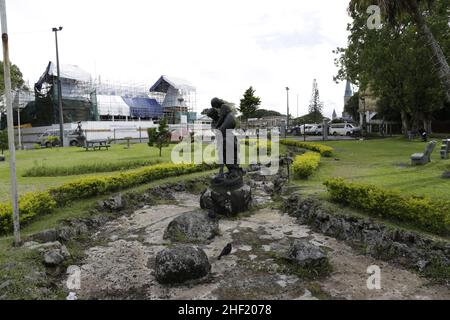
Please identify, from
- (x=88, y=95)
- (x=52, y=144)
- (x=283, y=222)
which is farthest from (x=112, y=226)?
(x=88, y=95)

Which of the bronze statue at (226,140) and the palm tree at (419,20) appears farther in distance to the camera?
the palm tree at (419,20)

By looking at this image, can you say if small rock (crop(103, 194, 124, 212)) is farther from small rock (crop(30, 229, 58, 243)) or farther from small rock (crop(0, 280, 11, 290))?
small rock (crop(0, 280, 11, 290))

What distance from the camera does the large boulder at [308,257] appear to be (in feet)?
19.2

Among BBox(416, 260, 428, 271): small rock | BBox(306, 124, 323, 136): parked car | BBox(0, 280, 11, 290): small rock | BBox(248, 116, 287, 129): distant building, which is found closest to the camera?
A: BBox(0, 280, 11, 290): small rock

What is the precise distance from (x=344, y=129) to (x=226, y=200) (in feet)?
100

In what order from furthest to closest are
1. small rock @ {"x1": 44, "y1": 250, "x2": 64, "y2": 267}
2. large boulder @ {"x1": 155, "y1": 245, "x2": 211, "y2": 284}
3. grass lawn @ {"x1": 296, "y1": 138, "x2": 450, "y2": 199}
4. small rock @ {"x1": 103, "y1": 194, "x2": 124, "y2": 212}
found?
1. small rock @ {"x1": 103, "y1": 194, "x2": 124, "y2": 212}
2. grass lawn @ {"x1": 296, "y1": 138, "x2": 450, "y2": 199}
3. small rock @ {"x1": 44, "y1": 250, "x2": 64, "y2": 267}
4. large boulder @ {"x1": 155, "y1": 245, "x2": 211, "y2": 284}

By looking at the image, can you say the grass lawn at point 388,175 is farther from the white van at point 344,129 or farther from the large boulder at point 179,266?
the white van at point 344,129

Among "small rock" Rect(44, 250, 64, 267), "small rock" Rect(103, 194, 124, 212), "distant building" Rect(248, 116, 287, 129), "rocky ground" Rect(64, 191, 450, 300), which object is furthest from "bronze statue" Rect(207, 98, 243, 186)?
"distant building" Rect(248, 116, 287, 129)

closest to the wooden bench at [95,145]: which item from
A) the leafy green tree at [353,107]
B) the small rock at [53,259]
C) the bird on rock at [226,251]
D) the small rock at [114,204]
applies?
the small rock at [114,204]

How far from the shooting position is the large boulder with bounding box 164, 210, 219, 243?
7.61m

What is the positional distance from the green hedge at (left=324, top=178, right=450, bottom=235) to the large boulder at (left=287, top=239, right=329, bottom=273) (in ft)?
6.74

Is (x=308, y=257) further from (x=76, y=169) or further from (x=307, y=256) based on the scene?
(x=76, y=169)

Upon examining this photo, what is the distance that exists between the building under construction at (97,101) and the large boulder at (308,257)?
47.5 metres
